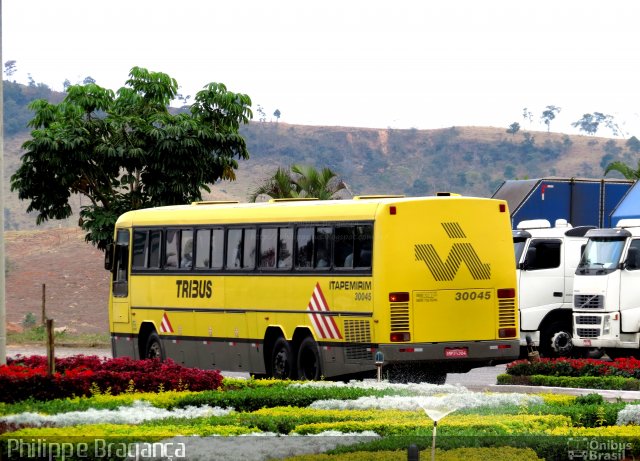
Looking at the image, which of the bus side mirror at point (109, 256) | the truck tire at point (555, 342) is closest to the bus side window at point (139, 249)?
the bus side mirror at point (109, 256)

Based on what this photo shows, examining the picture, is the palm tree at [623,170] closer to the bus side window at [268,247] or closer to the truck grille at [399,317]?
the bus side window at [268,247]

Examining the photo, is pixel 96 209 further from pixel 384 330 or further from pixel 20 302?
pixel 20 302

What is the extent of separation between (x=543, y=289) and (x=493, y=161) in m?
109

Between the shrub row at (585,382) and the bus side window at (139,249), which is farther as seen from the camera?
the bus side window at (139,249)

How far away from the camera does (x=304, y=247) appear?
2336cm

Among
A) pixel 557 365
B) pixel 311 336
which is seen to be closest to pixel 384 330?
pixel 311 336

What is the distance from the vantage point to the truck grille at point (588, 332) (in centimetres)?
2752

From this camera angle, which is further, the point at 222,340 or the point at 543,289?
the point at 543,289

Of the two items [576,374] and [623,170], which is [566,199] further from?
[623,170]

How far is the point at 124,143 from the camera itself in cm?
3731

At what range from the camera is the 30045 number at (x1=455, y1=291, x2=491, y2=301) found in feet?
73.1

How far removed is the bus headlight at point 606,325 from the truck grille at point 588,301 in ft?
0.78

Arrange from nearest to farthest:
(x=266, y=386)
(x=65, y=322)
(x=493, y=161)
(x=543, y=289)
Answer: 1. (x=266, y=386)
2. (x=543, y=289)
3. (x=65, y=322)
4. (x=493, y=161)

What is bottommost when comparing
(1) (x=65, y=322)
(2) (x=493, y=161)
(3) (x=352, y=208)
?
(1) (x=65, y=322)
